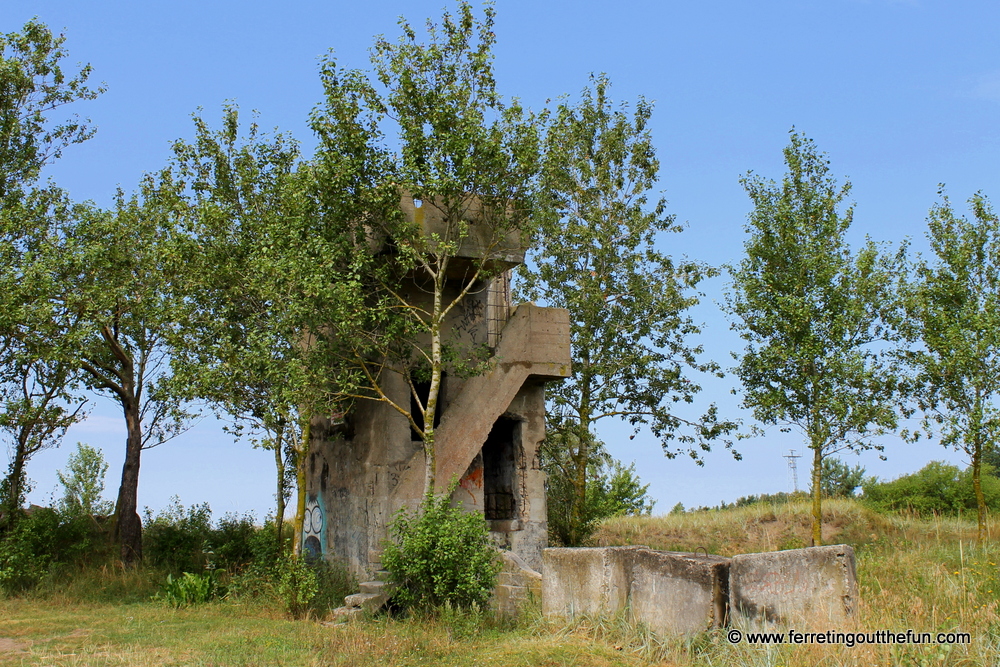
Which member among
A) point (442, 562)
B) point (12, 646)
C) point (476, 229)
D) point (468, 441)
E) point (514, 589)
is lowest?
point (12, 646)

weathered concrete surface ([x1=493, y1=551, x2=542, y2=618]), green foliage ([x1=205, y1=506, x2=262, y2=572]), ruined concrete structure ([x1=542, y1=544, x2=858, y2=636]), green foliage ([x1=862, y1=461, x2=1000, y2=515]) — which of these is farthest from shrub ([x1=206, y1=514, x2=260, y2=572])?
green foliage ([x1=862, y1=461, x2=1000, y2=515])

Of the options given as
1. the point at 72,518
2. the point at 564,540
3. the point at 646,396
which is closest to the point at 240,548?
the point at 72,518

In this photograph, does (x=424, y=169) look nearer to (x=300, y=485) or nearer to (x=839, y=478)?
(x=300, y=485)

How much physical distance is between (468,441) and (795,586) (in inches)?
279

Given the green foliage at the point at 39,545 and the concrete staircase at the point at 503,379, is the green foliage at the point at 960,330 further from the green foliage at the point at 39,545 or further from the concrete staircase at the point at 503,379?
the green foliage at the point at 39,545

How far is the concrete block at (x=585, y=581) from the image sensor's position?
10516 millimetres

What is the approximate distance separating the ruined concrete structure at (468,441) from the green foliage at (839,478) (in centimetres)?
2562

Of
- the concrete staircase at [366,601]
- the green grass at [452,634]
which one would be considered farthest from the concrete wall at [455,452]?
the green grass at [452,634]

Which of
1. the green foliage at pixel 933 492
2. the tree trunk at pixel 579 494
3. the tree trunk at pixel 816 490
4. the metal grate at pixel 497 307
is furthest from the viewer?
the green foliage at pixel 933 492

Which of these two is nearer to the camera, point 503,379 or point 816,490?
point 503,379

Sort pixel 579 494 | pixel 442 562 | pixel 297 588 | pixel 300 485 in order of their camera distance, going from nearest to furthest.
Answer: pixel 442 562 → pixel 297 588 → pixel 300 485 → pixel 579 494

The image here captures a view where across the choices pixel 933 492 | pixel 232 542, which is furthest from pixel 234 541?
pixel 933 492

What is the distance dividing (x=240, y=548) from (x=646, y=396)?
10094 mm

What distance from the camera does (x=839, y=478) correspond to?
4025 centimetres
